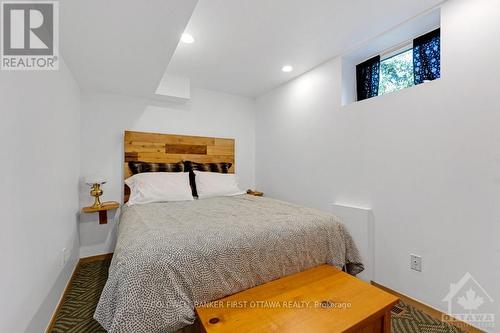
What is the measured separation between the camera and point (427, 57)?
76.9 inches

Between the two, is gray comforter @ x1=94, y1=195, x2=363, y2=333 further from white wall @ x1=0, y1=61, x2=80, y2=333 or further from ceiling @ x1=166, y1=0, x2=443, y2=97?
ceiling @ x1=166, y1=0, x2=443, y2=97

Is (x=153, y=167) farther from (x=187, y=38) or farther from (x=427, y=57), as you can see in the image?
(x=427, y=57)

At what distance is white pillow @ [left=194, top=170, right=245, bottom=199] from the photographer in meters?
2.81

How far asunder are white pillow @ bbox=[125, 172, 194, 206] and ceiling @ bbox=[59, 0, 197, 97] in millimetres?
1057

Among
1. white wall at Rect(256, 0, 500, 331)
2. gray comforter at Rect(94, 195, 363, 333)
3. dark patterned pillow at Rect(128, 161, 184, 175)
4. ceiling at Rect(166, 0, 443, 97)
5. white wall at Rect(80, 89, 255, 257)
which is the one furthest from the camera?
dark patterned pillow at Rect(128, 161, 184, 175)

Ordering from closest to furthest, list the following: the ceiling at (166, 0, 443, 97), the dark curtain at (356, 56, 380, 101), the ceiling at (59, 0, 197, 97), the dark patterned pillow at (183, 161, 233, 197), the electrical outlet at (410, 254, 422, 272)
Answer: the ceiling at (59, 0, 197, 97), the ceiling at (166, 0, 443, 97), the electrical outlet at (410, 254, 422, 272), the dark curtain at (356, 56, 380, 101), the dark patterned pillow at (183, 161, 233, 197)

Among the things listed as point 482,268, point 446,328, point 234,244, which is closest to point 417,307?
point 446,328

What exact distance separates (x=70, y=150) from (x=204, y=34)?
5.51 ft

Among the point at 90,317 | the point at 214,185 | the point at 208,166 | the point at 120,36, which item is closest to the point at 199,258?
the point at 90,317

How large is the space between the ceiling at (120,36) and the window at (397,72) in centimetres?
200

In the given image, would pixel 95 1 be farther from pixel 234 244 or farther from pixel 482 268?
pixel 482 268

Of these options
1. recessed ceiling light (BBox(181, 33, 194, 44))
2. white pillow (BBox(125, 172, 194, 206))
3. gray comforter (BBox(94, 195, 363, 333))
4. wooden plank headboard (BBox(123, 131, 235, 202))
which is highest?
recessed ceiling light (BBox(181, 33, 194, 44))

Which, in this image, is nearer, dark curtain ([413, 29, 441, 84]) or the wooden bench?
the wooden bench

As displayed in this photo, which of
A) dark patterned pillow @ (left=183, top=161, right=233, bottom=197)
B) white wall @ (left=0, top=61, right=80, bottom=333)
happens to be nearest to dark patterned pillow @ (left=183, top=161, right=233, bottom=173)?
dark patterned pillow @ (left=183, top=161, right=233, bottom=197)
